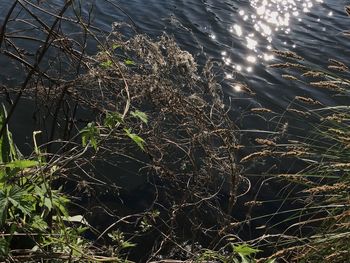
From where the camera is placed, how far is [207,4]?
1179cm

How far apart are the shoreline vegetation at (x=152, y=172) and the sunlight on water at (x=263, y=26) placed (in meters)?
2.43

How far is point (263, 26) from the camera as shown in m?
10.8

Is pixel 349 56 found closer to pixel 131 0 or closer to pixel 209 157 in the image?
pixel 131 0

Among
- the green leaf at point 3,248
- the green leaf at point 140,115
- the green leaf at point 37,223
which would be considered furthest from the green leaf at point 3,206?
the green leaf at point 140,115

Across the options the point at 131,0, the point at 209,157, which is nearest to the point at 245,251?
the point at 209,157

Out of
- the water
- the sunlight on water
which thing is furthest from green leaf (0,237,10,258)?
the sunlight on water

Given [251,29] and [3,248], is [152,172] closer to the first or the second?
[3,248]

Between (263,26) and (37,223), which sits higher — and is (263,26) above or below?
above

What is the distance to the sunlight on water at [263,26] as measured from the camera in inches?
375

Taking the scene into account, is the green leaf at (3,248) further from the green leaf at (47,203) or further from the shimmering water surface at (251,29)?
the shimmering water surface at (251,29)

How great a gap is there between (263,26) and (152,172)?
654cm

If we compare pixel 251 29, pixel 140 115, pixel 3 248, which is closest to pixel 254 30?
pixel 251 29

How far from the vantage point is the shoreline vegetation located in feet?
9.56

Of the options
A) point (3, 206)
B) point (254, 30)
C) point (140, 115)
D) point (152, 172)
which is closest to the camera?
point (3, 206)
